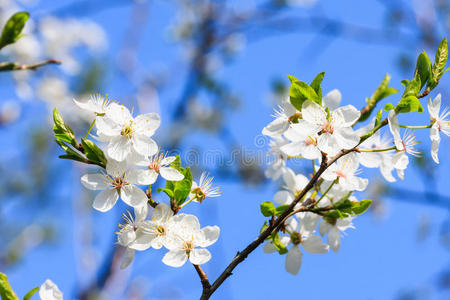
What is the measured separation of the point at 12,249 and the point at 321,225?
3.53 m

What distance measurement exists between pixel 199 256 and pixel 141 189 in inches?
9.1

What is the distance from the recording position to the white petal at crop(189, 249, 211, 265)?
1.13 m

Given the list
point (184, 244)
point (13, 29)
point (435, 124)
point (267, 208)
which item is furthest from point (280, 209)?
point (13, 29)

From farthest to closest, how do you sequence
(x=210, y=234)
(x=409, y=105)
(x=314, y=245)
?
(x=314, y=245), (x=210, y=234), (x=409, y=105)

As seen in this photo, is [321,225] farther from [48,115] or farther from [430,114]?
[48,115]

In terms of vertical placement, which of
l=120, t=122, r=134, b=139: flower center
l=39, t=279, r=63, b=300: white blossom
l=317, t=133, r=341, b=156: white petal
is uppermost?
l=317, t=133, r=341, b=156: white petal

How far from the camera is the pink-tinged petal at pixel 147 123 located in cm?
123

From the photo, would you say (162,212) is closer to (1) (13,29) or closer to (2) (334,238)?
(2) (334,238)

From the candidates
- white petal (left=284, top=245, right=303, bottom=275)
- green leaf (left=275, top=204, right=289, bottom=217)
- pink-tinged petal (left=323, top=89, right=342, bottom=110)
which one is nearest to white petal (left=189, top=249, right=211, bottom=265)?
green leaf (left=275, top=204, right=289, bottom=217)

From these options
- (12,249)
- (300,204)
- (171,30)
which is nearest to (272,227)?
(300,204)

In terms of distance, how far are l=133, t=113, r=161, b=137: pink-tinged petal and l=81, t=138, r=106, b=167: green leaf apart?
0.14 m

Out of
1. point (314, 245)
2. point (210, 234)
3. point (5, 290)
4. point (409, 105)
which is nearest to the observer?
point (5, 290)

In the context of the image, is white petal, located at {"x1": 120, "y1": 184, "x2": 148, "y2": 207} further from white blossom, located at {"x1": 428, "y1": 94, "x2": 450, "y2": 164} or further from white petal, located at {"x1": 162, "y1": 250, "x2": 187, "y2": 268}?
white blossom, located at {"x1": 428, "y1": 94, "x2": 450, "y2": 164}

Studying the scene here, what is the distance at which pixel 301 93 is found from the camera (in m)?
1.17
